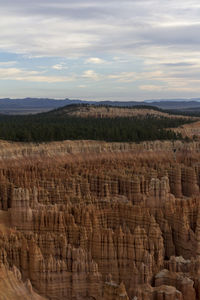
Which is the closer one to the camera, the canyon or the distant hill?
the canyon

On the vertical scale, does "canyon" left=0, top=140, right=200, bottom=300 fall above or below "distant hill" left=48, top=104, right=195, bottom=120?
below

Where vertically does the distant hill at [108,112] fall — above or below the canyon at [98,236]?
above

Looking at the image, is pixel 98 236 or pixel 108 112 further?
pixel 108 112

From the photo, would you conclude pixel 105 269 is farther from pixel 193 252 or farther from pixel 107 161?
pixel 107 161

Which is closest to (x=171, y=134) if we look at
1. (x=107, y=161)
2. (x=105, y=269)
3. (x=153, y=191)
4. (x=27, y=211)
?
(x=107, y=161)

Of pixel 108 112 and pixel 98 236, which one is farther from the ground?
pixel 108 112

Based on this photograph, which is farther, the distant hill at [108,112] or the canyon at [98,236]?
the distant hill at [108,112]

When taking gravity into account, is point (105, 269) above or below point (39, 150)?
below

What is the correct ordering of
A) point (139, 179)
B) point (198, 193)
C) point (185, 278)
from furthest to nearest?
point (198, 193) → point (139, 179) → point (185, 278)
